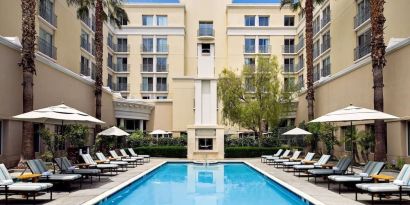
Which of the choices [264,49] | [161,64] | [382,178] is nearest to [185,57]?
[161,64]

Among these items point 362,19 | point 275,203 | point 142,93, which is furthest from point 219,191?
point 142,93

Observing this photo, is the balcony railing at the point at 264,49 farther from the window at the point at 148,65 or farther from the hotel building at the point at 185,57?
the window at the point at 148,65

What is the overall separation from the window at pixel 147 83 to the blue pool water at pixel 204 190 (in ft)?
95.7

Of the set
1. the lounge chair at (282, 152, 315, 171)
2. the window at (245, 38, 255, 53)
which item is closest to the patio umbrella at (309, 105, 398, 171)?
the lounge chair at (282, 152, 315, 171)

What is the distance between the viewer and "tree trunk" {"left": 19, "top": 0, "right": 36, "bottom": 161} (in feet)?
65.6

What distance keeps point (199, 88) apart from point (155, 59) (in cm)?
1957

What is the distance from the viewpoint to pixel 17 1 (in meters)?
26.7

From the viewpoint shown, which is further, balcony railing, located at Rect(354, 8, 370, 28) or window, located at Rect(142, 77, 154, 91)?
window, located at Rect(142, 77, 154, 91)

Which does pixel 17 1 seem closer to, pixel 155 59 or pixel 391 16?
pixel 391 16

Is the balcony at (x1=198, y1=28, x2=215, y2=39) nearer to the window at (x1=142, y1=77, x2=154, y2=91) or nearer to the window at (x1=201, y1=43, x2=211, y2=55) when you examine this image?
the window at (x1=142, y1=77, x2=154, y2=91)

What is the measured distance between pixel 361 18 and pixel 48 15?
2304cm

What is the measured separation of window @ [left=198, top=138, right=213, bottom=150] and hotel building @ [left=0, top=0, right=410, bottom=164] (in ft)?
5.64

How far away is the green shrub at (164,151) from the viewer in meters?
34.4

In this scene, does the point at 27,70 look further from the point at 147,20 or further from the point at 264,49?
the point at 264,49
